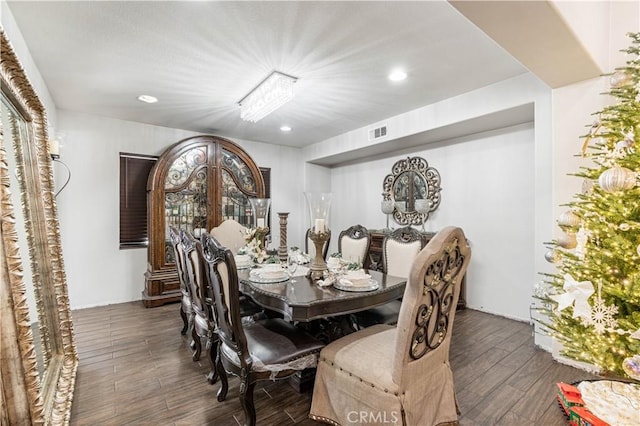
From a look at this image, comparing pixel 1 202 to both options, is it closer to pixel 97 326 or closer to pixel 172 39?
pixel 172 39

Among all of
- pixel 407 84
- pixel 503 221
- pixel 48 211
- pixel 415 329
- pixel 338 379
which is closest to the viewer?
pixel 415 329

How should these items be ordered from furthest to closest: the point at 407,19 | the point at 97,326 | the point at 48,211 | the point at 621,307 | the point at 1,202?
the point at 97,326 → the point at 48,211 → the point at 407,19 → the point at 621,307 → the point at 1,202

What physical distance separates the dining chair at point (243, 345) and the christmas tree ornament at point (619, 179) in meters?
1.81

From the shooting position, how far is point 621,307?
1759 mm

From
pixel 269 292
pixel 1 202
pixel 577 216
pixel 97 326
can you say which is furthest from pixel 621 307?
pixel 97 326

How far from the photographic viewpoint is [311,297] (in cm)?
173

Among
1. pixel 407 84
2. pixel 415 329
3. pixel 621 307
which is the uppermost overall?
pixel 407 84

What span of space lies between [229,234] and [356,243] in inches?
63.7

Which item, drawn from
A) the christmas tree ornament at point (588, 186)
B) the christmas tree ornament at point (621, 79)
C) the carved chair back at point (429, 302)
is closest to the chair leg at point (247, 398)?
the carved chair back at point (429, 302)

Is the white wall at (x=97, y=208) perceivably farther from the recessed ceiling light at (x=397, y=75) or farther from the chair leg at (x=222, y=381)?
the recessed ceiling light at (x=397, y=75)

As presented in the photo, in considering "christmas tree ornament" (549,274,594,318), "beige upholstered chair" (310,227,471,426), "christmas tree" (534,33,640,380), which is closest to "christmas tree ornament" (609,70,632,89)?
"christmas tree" (534,33,640,380)

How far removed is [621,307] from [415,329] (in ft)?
4.71

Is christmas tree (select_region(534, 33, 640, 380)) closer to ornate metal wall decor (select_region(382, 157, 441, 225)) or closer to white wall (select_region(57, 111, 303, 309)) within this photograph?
ornate metal wall decor (select_region(382, 157, 441, 225))

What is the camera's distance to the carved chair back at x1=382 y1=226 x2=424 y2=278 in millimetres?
2688
